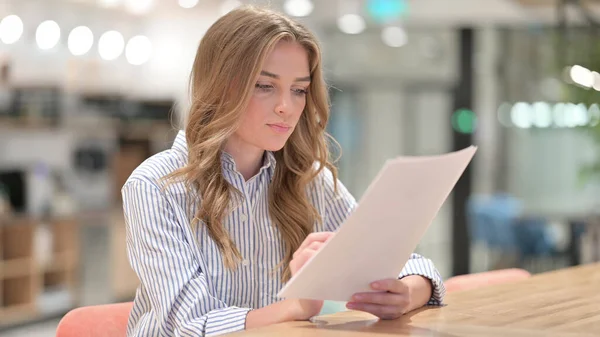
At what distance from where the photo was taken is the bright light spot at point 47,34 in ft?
29.1

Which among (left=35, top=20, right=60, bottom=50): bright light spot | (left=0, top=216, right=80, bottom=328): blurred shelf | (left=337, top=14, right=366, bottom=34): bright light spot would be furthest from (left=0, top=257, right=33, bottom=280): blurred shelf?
(left=337, top=14, right=366, bottom=34): bright light spot

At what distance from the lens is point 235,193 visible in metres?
1.97

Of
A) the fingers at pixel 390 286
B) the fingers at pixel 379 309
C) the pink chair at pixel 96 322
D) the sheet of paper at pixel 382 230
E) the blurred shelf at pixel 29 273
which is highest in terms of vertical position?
the sheet of paper at pixel 382 230

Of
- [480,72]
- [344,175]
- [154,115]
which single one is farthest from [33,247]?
[480,72]

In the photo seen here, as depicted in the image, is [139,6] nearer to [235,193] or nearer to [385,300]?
[235,193]

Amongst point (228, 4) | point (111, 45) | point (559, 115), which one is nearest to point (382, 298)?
point (111, 45)

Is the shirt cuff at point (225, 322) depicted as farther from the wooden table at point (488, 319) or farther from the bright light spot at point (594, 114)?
the bright light spot at point (594, 114)

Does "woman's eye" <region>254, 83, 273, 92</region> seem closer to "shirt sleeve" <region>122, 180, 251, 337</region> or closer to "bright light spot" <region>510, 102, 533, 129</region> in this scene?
"shirt sleeve" <region>122, 180, 251, 337</region>

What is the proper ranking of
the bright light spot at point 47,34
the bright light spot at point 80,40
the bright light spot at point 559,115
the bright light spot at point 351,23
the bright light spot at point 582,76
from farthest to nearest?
the bright light spot at point 351,23, the bright light spot at point 559,115, the bright light spot at point 80,40, the bright light spot at point 47,34, the bright light spot at point 582,76

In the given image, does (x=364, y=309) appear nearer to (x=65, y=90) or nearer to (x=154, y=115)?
(x=65, y=90)

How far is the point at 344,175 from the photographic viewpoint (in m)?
11.5

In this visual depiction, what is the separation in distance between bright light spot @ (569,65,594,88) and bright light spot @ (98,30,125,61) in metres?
4.88

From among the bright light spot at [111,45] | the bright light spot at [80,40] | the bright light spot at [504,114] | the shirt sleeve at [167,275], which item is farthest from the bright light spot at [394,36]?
the shirt sleeve at [167,275]

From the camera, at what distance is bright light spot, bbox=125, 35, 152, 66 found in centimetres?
1050
